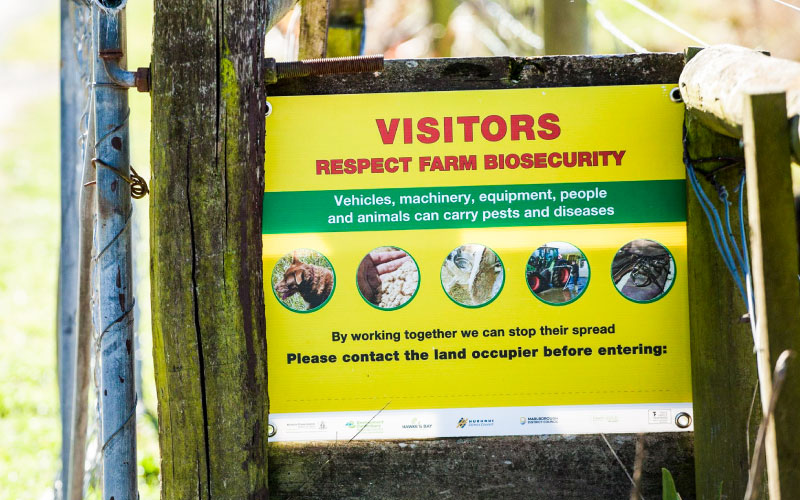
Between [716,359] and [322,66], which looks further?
[716,359]

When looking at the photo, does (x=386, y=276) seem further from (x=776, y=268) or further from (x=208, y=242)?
(x=776, y=268)

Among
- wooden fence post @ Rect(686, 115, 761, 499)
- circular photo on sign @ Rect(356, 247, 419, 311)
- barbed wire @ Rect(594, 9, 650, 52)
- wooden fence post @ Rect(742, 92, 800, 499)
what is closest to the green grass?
circular photo on sign @ Rect(356, 247, 419, 311)

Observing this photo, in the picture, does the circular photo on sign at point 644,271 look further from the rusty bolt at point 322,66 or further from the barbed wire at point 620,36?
the rusty bolt at point 322,66

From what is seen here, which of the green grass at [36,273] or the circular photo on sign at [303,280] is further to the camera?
the green grass at [36,273]

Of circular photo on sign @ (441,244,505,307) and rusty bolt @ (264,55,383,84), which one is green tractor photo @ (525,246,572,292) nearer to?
circular photo on sign @ (441,244,505,307)

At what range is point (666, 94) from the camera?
2.45 meters

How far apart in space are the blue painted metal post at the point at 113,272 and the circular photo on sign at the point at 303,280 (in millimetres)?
476

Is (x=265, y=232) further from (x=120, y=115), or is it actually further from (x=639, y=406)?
(x=639, y=406)

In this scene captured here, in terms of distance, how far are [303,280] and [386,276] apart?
27 cm

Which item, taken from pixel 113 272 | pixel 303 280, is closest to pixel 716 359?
pixel 303 280

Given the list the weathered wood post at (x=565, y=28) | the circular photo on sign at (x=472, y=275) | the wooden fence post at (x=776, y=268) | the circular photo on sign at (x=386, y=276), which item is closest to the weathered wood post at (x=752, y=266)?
the wooden fence post at (x=776, y=268)

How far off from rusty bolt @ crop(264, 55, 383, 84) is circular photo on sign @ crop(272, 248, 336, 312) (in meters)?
0.57

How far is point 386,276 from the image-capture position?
7.96ft

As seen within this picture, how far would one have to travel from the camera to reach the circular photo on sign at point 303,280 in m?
2.42
